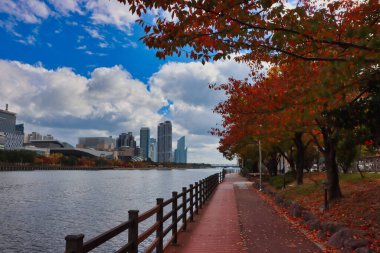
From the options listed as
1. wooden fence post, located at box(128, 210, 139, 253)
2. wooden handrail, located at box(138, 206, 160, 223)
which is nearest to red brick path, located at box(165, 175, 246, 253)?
wooden handrail, located at box(138, 206, 160, 223)

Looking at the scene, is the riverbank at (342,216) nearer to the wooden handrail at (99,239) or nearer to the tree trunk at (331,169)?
the tree trunk at (331,169)

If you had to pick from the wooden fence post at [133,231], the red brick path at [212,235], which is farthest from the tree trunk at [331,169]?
the wooden fence post at [133,231]

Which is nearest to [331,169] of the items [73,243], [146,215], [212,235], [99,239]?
[212,235]

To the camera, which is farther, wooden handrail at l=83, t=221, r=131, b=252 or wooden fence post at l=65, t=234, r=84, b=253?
wooden handrail at l=83, t=221, r=131, b=252

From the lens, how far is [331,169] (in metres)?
19.4

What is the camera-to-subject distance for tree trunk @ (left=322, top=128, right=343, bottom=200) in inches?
739

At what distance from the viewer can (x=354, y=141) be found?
14.9 meters

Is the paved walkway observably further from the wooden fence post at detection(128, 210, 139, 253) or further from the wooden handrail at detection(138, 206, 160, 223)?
the wooden fence post at detection(128, 210, 139, 253)

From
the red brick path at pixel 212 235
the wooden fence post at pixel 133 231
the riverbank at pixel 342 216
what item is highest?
the wooden fence post at pixel 133 231

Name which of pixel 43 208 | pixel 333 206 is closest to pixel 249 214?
pixel 333 206

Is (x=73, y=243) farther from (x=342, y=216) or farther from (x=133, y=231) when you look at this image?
(x=342, y=216)

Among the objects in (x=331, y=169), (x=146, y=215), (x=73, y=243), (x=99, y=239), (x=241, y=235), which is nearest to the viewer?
(x=73, y=243)

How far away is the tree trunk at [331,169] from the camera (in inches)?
739

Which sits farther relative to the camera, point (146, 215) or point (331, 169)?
point (331, 169)
